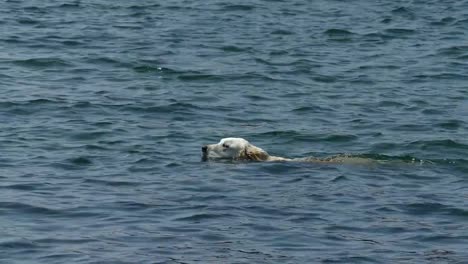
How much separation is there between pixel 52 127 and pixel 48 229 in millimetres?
5030

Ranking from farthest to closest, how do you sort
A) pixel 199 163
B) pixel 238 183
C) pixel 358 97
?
pixel 358 97 → pixel 199 163 → pixel 238 183

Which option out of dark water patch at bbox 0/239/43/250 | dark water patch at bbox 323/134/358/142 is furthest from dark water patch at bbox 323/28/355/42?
dark water patch at bbox 0/239/43/250

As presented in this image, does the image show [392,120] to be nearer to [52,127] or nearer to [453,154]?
[453,154]

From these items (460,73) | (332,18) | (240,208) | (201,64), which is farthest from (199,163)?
(332,18)

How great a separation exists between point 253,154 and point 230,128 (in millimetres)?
1830

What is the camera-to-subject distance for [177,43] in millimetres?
22266

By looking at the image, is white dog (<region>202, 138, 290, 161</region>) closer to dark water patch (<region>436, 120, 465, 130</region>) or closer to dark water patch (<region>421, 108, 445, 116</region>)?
dark water patch (<region>436, 120, 465, 130</region>)

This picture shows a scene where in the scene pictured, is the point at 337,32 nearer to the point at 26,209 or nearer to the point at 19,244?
the point at 26,209

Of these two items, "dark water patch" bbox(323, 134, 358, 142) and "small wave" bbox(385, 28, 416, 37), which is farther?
"small wave" bbox(385, 28, 416, 37)

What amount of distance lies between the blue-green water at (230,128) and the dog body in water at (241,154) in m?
0.19

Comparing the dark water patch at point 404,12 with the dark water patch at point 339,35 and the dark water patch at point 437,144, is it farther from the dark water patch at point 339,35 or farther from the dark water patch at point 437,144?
the dark water patch at point 437,144

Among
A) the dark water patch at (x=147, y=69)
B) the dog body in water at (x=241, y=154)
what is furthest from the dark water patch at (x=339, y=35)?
the dog body in water at (x=241, y=154)

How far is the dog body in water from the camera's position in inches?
555

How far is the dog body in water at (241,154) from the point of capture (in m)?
14.1
